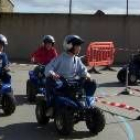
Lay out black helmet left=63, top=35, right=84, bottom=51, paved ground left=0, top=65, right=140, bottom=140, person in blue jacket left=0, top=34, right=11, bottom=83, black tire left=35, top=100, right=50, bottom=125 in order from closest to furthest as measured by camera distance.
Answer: paved ground left=0, top=65, right=140, bottom=140 < black helmet left=63, top=35, right=84, bottom=51 < black tire left=35, top=100, right=50, bottom=125 < person in blue jacket left=0, top=34, right=11, bottom=83

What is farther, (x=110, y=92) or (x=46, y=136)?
(x=110, y=92)

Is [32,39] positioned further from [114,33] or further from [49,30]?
[114,33]

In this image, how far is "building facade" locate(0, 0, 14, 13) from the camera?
3292 cm

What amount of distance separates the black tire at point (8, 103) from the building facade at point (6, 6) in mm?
21331

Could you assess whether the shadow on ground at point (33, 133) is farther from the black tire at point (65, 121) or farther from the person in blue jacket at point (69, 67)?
the person in blue jacket at point (69, 67)

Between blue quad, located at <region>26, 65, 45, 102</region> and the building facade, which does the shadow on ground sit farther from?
the building facade

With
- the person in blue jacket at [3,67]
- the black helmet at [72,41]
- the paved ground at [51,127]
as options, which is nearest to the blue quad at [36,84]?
the paved ground at [51,127]

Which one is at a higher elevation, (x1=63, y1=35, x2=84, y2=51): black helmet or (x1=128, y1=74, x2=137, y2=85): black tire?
(x1=63, y1=35, x2=84, y2=51): black helmet

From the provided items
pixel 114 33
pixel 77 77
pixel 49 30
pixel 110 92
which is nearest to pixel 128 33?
pixel 114 33

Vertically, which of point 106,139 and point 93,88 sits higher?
point 93,88

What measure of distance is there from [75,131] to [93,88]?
75 centimetres

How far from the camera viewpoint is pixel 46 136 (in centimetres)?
945

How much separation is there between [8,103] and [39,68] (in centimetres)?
255

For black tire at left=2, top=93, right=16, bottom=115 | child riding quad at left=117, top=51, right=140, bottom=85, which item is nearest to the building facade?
child riding quad at left=117, top=51, right=140, bottom=85
